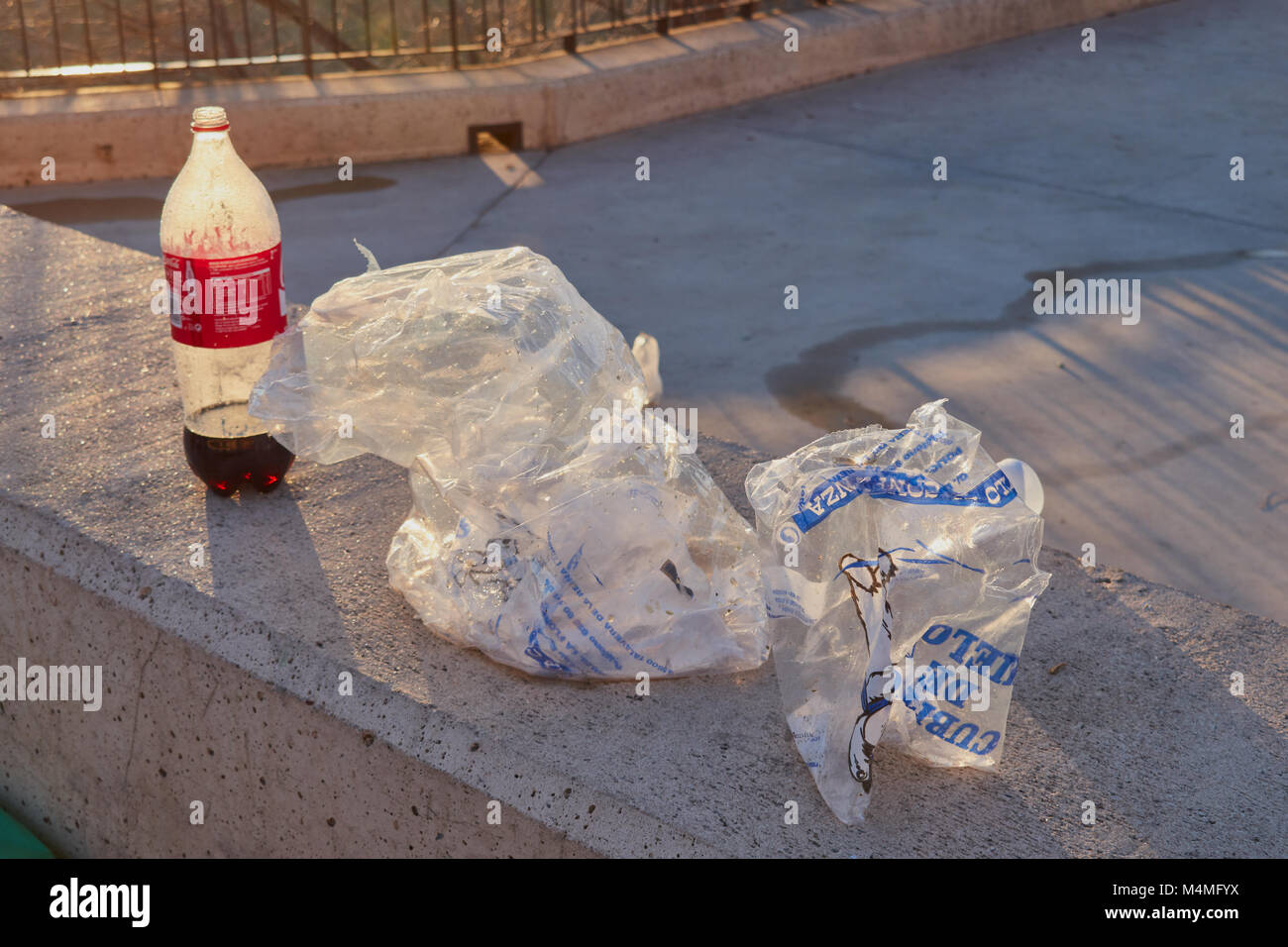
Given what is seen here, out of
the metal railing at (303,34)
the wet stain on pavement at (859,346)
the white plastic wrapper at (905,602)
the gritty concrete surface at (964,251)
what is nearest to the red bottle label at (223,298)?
the white plastic wrapper at (905,602)

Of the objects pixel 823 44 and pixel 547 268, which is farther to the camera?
pixel 823 44

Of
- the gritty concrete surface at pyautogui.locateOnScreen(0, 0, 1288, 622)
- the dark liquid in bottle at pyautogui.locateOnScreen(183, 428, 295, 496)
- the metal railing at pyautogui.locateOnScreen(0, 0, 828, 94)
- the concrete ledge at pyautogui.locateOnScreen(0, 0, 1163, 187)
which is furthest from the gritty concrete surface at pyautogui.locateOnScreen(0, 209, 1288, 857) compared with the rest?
the metal railing at pyautogui.locateOnScreen(0, 0, 828, 94)

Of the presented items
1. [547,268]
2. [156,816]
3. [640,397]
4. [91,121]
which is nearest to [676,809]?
[640,397]

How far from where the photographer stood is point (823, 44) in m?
7.67

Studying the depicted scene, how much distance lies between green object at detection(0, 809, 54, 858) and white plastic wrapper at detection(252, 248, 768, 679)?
100 centimetres

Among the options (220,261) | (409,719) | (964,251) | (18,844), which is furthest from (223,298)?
(964,251)

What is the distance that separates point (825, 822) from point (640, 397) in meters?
0.86

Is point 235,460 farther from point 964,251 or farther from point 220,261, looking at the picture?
point 964,251

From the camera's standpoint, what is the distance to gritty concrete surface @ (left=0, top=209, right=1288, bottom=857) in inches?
74.5

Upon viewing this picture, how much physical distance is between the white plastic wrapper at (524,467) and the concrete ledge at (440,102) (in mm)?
4407

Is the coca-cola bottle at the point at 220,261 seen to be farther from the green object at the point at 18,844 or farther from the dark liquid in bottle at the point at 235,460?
the green object at the point at 18,844

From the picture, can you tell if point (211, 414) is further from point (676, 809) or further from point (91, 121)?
point (91, 121)

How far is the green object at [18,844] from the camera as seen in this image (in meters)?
2.60

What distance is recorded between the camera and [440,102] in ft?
21.6
